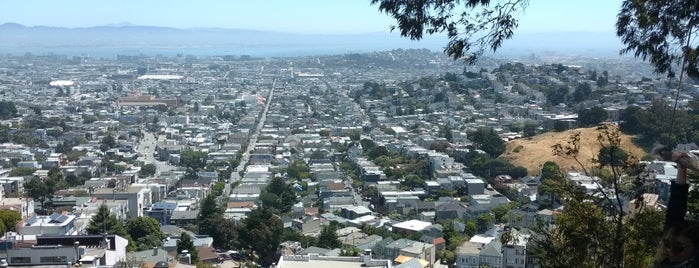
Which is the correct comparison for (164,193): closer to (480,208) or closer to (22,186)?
(22,186)

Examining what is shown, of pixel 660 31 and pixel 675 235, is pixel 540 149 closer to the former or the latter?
pixel 660 31

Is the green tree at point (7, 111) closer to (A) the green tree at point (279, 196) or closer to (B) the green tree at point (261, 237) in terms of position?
(A) the green tree at point (279, 196)

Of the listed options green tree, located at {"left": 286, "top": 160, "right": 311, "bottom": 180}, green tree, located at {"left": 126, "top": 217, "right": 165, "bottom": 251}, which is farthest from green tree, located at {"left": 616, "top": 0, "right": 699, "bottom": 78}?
green tree, located at {"left": 286, "top": 160, "right": 311, "bottom": 180}

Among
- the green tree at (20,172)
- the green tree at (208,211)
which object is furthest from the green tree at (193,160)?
the green tree at (208,211)

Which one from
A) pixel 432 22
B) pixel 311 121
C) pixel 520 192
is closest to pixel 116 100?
pixel 311 121

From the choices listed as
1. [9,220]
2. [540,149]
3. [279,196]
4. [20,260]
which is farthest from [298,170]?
[20,260]
